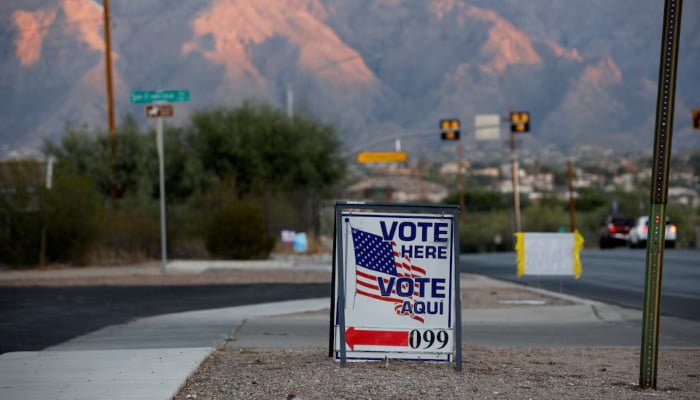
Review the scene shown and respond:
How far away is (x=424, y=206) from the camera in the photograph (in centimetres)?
970

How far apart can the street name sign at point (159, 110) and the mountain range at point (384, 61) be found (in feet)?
299

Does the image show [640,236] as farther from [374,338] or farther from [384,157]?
[374,338]

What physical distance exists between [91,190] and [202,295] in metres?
11.3

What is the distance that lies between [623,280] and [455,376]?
17628 millimetres

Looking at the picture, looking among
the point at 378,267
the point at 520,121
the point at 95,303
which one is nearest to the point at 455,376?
the point at 378,267

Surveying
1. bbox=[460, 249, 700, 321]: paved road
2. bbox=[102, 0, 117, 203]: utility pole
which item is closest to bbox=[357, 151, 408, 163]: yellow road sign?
bbox=[460, 249, 700, 321]: paved road

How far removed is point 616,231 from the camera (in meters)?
54.7

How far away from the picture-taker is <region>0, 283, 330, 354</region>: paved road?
14.7m

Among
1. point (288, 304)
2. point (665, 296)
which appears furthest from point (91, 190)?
point (665, 296)

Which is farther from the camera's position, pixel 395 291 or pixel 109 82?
pixel 109 82

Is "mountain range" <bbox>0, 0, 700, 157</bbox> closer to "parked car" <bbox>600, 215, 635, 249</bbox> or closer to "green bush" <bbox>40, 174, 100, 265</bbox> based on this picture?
"parked car" <bbox>600, 215, 635, 249</bbox>

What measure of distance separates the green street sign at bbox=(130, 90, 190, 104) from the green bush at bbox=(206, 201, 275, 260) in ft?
25.5

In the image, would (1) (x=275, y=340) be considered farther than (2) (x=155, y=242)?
No

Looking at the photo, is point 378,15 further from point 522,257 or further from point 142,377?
point 142,377
